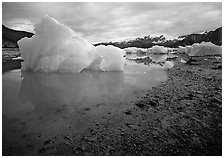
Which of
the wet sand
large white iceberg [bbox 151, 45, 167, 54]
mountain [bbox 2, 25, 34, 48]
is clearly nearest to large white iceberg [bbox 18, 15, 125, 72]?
the wet sand

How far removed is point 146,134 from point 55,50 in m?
8.13

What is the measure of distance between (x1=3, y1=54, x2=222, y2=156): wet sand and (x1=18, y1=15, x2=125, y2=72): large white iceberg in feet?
20.7

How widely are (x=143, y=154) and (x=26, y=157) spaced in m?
1.82

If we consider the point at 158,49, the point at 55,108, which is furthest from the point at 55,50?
the point at 158,49

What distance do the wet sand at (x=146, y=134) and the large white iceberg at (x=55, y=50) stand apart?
20.7ft

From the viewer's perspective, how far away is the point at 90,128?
315 centimetres

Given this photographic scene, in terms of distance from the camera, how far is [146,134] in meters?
2.98

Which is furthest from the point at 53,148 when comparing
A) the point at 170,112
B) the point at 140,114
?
the point at 170,112

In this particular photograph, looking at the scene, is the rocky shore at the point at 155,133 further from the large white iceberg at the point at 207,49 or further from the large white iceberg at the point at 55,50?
the large white iceberg at the point at 207,49

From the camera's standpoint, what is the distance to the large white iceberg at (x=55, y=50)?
9.52 meters

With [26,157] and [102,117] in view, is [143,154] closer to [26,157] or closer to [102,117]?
[102,117]

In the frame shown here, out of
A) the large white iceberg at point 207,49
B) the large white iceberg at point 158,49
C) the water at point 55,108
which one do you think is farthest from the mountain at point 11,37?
the water at point 55,108

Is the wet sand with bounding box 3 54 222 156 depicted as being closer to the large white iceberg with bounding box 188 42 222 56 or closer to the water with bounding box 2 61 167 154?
the water with bounding box 2 61 167 154

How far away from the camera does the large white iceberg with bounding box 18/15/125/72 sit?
9523 millimetres
